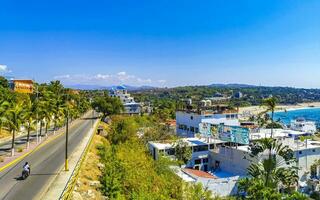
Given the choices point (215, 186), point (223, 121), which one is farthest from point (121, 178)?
point (223, 121)

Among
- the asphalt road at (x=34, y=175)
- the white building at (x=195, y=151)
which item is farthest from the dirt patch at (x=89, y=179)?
the white building at (x=195, y=151)

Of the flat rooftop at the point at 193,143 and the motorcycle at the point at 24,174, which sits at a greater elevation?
the motorcycle at the point at 24,174

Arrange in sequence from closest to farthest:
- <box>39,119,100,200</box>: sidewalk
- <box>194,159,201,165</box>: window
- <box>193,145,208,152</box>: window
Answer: <box>39,119,100,200</box>: sidewalk < <box>194,159,201,165</box>: window < <box>193,145,208,152</box>: window

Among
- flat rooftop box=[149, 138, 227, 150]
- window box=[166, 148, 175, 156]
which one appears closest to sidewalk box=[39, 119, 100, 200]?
flat rooftop box=[149, 138, 227, 150]

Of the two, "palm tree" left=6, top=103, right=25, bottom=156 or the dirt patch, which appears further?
"palm tree" left=6, top=103, right=25, bottom=156

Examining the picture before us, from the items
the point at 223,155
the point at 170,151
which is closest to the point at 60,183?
the point at 170,151

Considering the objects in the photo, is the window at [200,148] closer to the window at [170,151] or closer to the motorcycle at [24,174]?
the window at [170,151]

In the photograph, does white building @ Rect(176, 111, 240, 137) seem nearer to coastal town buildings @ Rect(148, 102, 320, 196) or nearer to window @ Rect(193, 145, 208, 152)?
coastal town buildings @ Rect(148, 102, 320, 196)

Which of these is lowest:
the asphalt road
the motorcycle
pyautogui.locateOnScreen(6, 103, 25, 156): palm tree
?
the asphalt road

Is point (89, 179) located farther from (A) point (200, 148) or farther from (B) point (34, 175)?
(A) point (200, 148)
